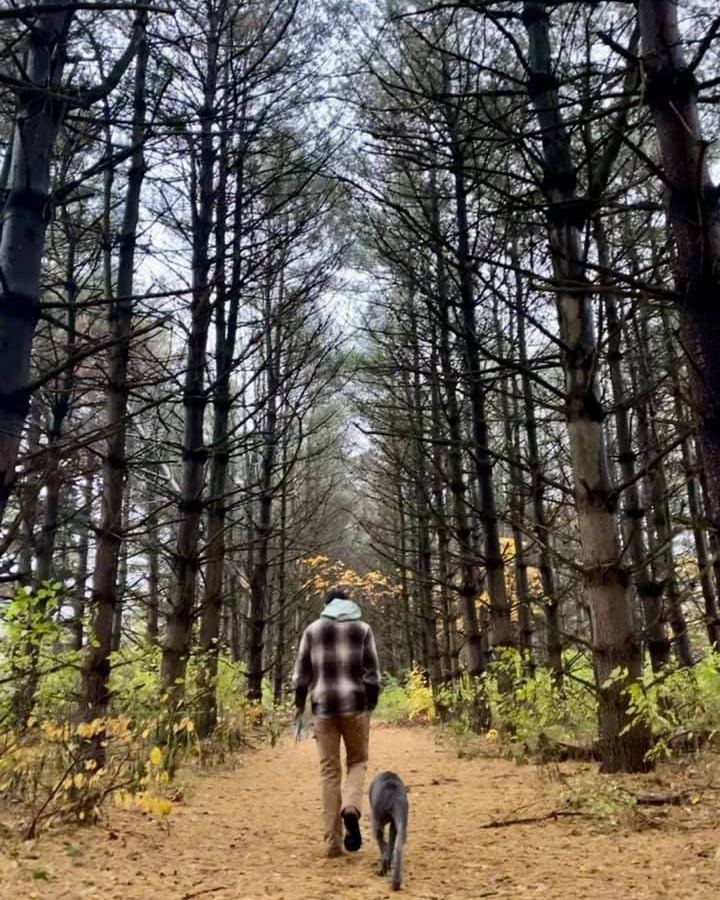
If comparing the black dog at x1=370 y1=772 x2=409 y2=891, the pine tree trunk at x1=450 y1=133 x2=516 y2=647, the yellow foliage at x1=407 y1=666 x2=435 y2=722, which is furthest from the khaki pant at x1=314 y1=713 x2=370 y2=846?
the yellow foliage at x1=407 y1=666 x2=435 y2=722

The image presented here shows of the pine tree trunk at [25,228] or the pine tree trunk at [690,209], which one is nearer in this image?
the pine tree trunk at [25,228]

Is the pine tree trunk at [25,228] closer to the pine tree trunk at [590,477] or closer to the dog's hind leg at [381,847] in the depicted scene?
the dog's hind leg at [381,847]

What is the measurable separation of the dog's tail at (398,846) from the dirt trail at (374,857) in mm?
70

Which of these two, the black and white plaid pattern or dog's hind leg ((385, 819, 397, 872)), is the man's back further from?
dog's hind leg ((385, 819, 397, 872))

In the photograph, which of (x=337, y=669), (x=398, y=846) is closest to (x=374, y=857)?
(x=398, y=846)

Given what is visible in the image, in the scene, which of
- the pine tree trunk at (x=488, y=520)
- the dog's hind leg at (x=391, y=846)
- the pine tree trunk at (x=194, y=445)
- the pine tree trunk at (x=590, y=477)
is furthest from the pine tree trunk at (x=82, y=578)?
the pine tree trunk at (x=488, y=520)

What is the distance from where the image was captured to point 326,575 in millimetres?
24266

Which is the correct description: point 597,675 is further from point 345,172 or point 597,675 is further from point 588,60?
point 345,172

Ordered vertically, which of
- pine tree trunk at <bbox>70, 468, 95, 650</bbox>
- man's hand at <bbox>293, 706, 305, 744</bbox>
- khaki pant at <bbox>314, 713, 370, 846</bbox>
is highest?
pine tree trunk at <bbox>70, 468, 95, 650</bbox>

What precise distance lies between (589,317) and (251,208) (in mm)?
5587

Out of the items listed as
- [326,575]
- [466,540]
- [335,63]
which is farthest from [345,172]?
[326,575]

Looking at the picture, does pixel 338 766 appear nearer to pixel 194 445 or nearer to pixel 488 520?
pixel 194 445

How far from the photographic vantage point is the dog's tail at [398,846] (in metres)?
3.68

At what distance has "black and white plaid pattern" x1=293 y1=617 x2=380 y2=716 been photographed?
4.77 metres
